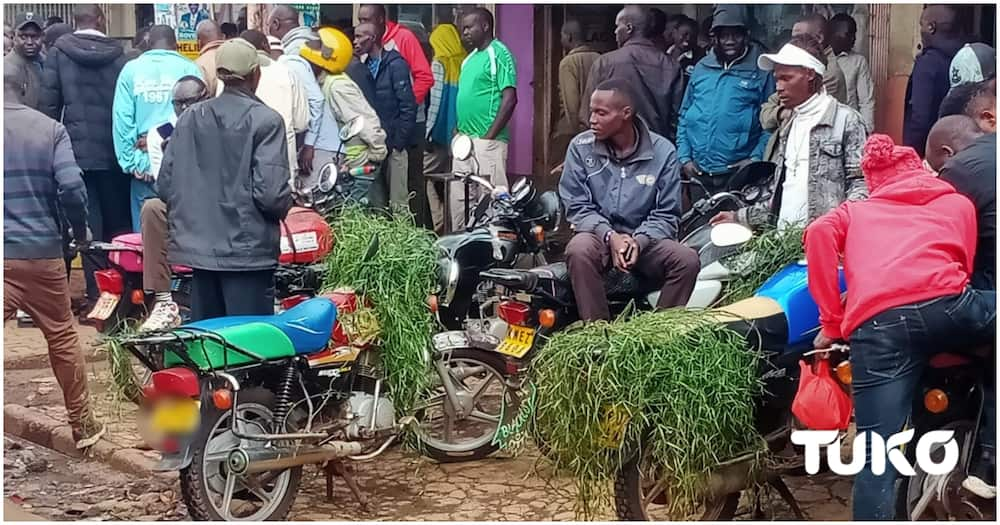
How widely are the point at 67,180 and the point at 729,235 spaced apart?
2.96 metres

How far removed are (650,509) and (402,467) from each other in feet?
5.35

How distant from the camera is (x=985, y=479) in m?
4.57

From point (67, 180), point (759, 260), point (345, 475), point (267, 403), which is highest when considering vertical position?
point (67, 180)

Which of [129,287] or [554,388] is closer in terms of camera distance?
[554,388]

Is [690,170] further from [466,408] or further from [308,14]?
[308,14]

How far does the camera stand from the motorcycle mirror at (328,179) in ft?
21.3

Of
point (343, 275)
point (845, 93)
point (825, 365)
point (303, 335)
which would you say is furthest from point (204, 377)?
point (845, 93)

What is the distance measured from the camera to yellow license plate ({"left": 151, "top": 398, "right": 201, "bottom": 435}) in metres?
4.79

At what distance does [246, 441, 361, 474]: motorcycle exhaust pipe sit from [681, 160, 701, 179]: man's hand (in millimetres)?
3081

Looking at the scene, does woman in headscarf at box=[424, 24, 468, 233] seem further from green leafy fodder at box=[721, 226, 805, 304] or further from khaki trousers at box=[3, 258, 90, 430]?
green leafy fodder at box=[721, 226, 805, 304]

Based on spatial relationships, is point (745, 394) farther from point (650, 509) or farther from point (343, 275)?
point (343, 275)

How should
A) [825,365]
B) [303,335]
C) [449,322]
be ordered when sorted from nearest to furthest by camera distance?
[825,365] < [303,335] < [449,322]

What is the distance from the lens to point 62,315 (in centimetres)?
625

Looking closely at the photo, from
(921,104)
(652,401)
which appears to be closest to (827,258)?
(652,401)
